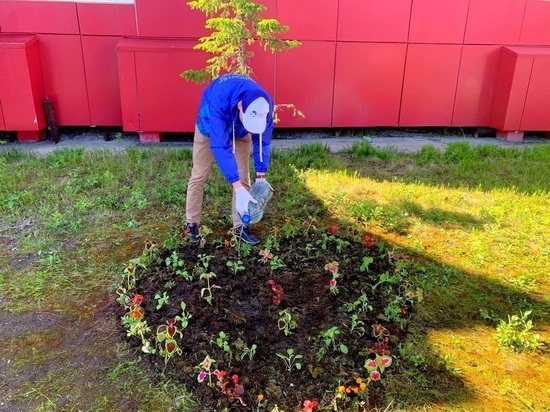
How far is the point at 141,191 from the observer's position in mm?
4871

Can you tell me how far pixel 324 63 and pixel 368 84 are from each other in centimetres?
73

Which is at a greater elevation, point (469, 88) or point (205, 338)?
point (469, 88)

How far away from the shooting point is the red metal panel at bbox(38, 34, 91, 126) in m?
6.18

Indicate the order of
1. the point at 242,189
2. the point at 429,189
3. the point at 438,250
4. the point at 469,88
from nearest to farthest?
the point at 242,189 < the point at 438,250 < the point at 429,189 < the point at 469,88

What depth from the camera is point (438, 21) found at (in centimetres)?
676

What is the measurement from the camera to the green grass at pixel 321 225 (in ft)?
8.50

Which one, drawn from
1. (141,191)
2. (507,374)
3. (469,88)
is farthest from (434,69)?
(507,374)

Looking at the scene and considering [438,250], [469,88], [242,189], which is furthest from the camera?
[469,88]

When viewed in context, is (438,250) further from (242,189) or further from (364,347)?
(242,189)

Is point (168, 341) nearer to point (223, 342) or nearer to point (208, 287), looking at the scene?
point (223, 342)

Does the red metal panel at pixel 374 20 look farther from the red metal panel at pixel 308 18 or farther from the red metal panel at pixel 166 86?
the red metal panel at pixel 166 86

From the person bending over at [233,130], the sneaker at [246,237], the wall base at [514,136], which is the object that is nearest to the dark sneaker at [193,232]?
the person bending over at [233,130]

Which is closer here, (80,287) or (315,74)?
(80,287)

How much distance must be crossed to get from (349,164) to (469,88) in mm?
2574
